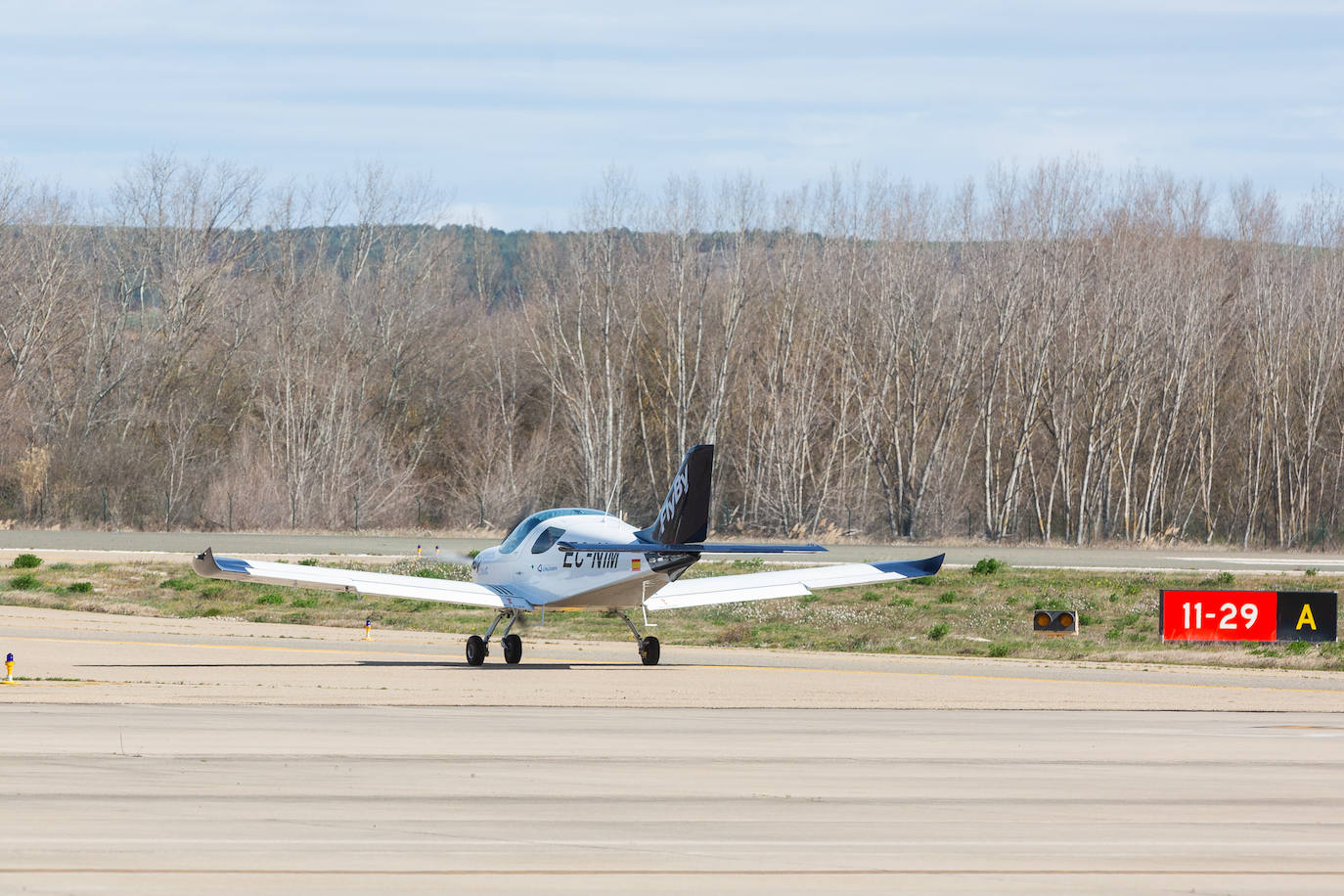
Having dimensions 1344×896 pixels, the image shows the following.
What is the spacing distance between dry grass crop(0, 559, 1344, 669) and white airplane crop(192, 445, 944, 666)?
229 cm

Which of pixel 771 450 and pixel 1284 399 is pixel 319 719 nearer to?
pixel 771 450

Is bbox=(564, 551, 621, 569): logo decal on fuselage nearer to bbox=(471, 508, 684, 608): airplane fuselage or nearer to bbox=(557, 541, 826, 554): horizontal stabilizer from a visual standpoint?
bbox=(471, 508, 684, 608): airplane fuselage

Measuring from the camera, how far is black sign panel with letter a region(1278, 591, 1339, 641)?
91.7 feet

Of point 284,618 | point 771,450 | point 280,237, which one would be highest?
point 280,237

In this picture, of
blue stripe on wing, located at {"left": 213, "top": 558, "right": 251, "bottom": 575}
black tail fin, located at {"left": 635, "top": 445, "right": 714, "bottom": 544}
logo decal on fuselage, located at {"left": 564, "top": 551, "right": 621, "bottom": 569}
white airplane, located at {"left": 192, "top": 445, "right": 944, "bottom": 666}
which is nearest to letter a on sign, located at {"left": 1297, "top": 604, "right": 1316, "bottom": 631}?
white airplane, located at {"left": 192, "top": 445, "right": 944, "bottom": 666}

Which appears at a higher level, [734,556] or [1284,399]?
[1284,399]

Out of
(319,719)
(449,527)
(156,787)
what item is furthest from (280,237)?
(156,787)

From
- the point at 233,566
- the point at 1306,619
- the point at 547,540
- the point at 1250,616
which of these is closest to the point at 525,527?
the point at 547,540

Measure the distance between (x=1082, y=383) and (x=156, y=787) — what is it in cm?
5994

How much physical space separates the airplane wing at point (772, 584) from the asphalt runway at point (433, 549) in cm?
1611

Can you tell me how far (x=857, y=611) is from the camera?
34.3 meters

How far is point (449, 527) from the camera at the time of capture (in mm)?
68062

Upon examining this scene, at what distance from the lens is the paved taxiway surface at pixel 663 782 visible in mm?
8984

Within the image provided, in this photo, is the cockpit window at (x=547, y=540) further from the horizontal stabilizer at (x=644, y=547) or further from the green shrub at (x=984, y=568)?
the green shrub at (x=984, y=568)
